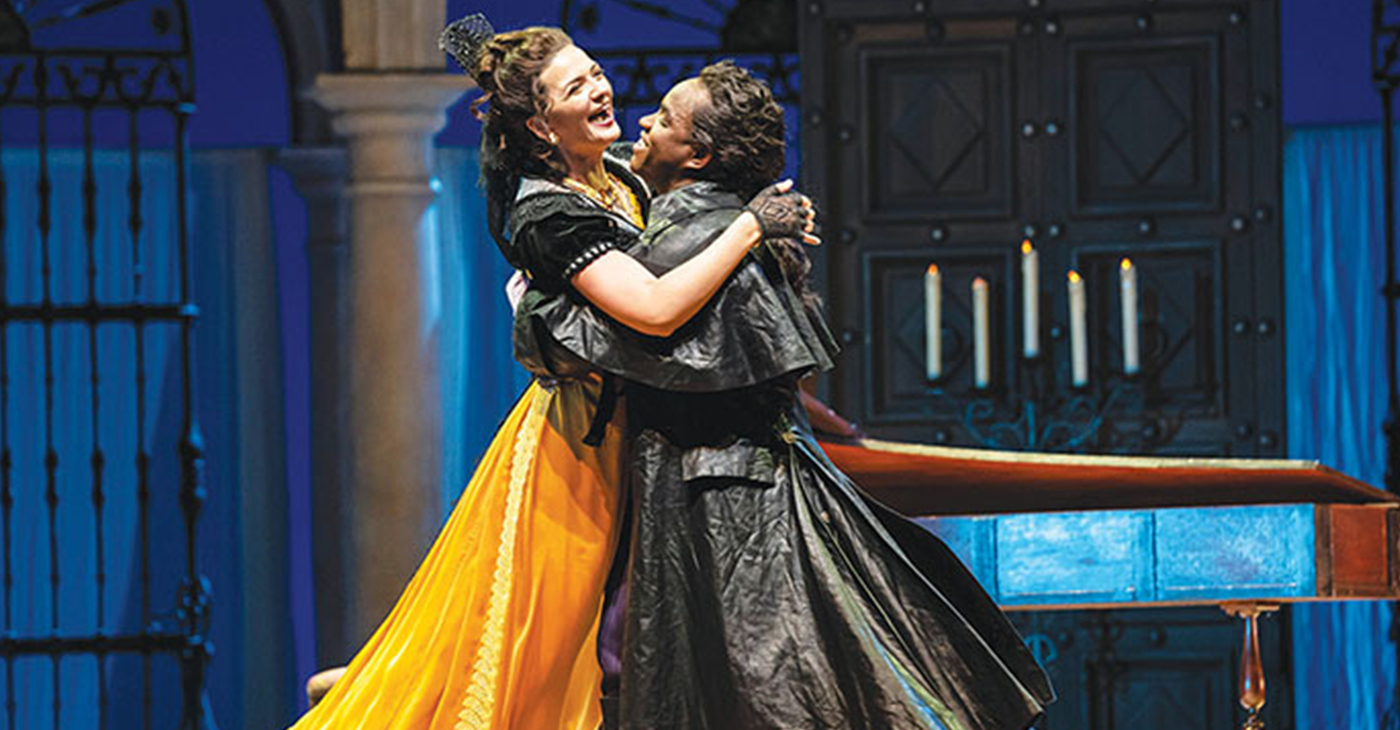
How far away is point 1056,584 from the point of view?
459 cm

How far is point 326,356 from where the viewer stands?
7891mm

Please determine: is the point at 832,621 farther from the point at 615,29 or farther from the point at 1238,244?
the point at 615,29

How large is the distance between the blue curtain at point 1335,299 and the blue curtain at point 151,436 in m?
3.56

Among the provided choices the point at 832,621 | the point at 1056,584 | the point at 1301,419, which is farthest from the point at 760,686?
the point at 1301,419

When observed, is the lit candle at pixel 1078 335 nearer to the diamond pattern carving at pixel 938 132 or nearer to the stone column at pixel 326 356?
the diamond pattern carving at pixel 938 132

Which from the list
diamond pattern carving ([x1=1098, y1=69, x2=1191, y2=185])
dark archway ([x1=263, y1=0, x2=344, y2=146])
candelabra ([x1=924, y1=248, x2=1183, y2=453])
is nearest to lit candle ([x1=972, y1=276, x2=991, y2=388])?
candelabra ([x1=924, y1=248, x2=1183, y2=453])

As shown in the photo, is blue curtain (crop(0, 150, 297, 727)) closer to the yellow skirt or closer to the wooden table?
the wooden table

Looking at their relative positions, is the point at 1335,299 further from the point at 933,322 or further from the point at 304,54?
the point at 304,54

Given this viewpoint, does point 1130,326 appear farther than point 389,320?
No

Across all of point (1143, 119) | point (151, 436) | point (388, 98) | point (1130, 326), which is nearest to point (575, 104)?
point (1130, 326)

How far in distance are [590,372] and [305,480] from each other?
4.50 metres

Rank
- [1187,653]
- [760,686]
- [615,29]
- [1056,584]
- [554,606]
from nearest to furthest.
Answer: [760,686]
[554,606]
[1056,584]
[1187,653]
[615,29]

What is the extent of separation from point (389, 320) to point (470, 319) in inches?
30.7

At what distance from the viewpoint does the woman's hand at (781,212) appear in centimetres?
369
